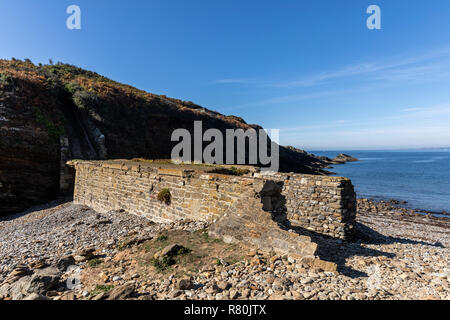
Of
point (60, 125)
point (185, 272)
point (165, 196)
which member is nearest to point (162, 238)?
point (185, 272)

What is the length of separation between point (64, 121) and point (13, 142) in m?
5.65

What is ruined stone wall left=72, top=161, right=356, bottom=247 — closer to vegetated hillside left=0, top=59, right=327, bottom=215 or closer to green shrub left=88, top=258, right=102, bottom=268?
green shrub left=88, top=258, right=102, bottom=268

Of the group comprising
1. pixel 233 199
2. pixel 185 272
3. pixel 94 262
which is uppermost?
pixel 233 199

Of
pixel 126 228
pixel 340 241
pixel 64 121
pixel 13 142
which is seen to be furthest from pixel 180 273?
pixel 64 121

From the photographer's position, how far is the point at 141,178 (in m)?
8.61

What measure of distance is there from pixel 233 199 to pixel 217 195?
631 mm

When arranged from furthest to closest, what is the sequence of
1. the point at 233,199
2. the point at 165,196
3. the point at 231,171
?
1. the point at 231,171
2. the point at 165,196
3. the point at 233,199

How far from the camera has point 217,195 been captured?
625cm

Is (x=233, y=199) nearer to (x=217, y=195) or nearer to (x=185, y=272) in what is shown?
(x=217, y=195)

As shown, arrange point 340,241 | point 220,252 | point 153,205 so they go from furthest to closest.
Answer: point 340,241, point 153,205, point 220,252

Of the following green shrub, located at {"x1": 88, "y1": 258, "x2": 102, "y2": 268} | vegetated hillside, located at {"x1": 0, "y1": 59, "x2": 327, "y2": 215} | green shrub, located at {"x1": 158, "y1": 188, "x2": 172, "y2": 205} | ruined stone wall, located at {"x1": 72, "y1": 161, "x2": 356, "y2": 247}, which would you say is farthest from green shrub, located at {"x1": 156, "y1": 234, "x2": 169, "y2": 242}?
vegetated hillside, located at {"x1": 0, "y1": 59, "x2": 327, "y2": 215}

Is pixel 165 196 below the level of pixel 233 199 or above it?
below

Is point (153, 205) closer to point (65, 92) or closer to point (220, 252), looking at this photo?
point (220, 252)

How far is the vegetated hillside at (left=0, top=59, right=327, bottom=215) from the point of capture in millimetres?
14617
